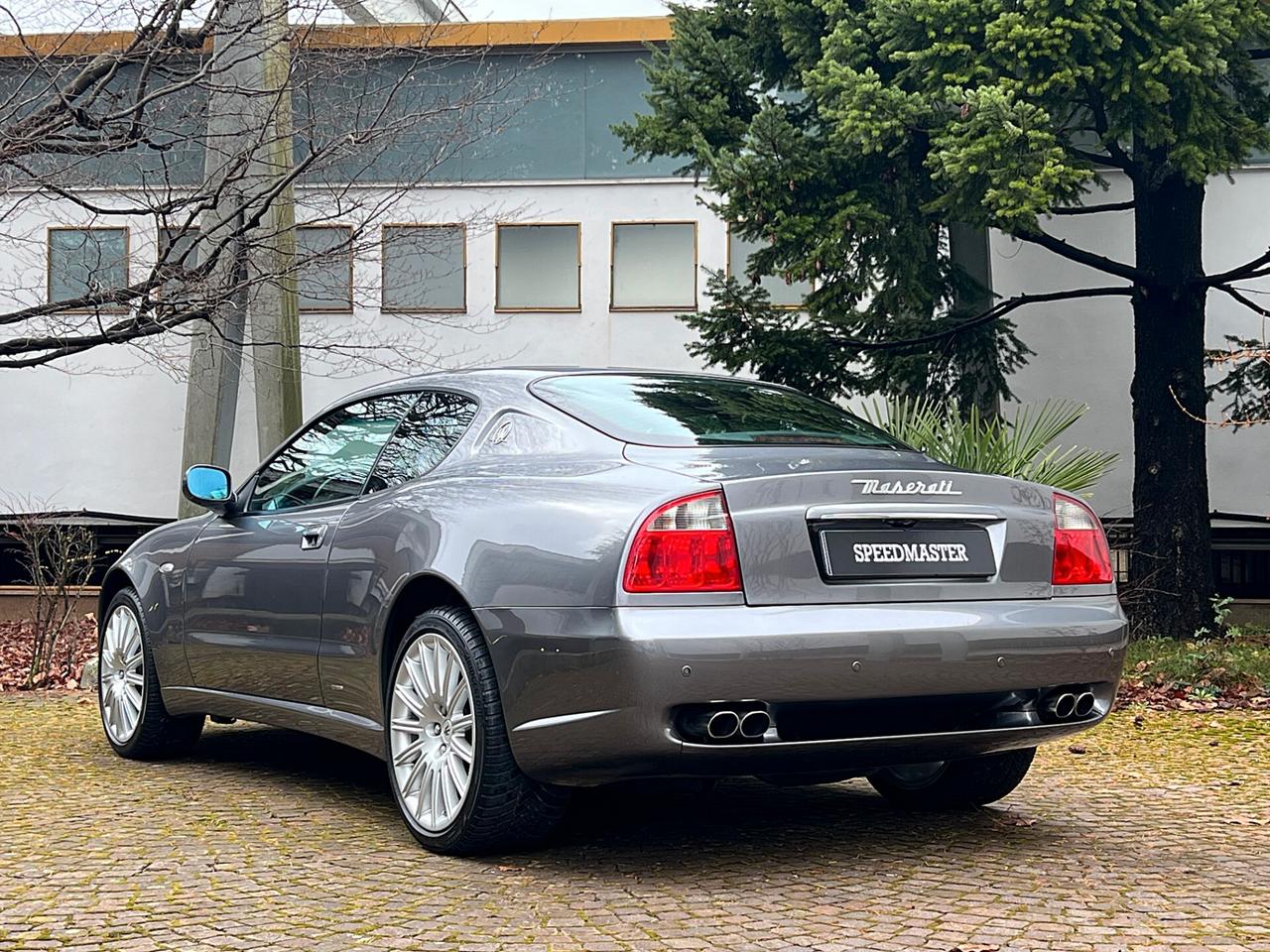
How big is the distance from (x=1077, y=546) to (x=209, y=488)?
3.41m

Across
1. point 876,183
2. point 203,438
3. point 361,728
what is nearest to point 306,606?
point 361,728

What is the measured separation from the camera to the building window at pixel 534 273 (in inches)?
922

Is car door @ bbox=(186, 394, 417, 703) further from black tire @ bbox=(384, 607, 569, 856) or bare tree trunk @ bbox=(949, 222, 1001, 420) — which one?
bare tree trunk @ bbox=(949, 222, 1001, 420)

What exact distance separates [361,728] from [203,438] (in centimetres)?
1425

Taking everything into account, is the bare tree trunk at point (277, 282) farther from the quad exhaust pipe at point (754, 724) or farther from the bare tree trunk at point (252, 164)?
the quad exhaust pipe at point (754, 724)

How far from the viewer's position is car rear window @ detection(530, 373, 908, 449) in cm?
518

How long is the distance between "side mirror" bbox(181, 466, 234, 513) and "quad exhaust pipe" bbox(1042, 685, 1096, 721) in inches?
133

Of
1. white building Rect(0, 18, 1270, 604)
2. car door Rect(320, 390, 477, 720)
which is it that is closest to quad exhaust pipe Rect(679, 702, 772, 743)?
car door Rect(320, 390, 477, 720)

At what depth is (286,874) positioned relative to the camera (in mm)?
4836

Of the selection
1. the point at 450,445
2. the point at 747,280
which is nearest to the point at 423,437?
the point at 450,445

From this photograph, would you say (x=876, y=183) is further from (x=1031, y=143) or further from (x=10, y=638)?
(x=10, y=638)

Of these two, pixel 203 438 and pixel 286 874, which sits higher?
pixel 203 438

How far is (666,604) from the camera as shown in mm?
4449

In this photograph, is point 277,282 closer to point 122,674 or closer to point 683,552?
point 122,674
